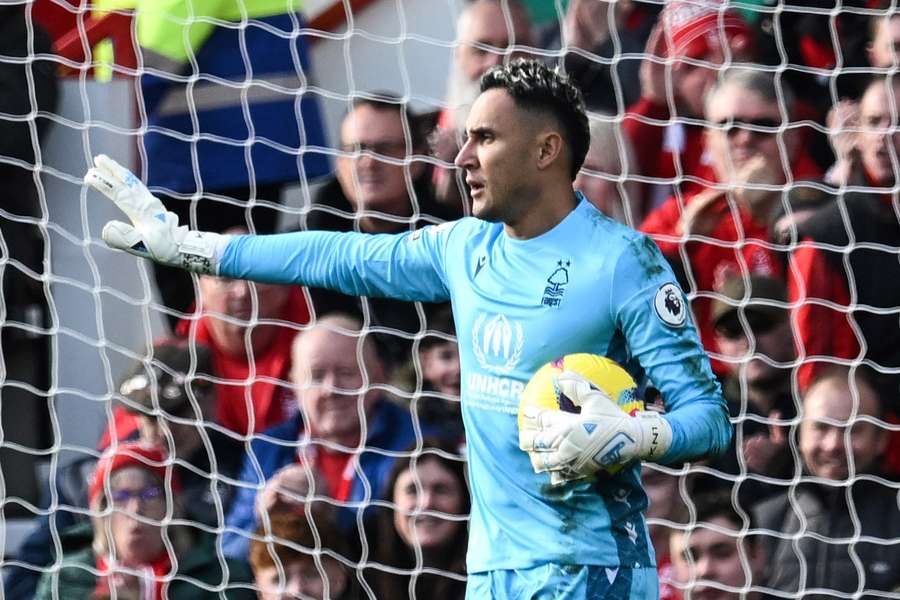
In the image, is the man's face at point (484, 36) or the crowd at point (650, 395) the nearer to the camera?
the crowd at point (650, 395)

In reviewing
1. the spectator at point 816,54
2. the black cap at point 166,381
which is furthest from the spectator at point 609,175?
the black cap at point 166,381

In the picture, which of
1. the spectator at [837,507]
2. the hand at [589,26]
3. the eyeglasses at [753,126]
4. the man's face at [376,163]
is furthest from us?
the hand at [589,26]

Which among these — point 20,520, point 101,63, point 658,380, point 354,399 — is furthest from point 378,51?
point 658,380

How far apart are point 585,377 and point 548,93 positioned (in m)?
0.57

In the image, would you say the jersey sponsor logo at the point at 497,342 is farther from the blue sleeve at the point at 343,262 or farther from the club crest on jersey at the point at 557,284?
the blue sleeve at the point at 343,262

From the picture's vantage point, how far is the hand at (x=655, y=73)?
16.9 feet

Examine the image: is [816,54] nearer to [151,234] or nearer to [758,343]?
[758,343]

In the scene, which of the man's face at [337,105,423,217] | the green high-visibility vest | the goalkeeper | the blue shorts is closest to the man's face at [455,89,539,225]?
the goalkeeper

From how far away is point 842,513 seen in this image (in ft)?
14.3

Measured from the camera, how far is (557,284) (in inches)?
123

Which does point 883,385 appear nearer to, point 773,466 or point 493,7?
point 773,466

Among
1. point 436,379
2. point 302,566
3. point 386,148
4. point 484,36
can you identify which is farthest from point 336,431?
point 484,36

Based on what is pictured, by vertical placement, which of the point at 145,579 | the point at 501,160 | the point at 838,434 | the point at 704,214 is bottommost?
the point at 145,579

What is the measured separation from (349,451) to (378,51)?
4.84ft
